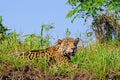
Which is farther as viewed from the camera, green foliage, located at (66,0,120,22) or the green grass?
green foliage, located at (66,0,120,22)

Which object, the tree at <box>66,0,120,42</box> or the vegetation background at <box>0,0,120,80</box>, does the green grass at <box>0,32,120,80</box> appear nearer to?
the vegetation background at <box>0,0,120,80</box>

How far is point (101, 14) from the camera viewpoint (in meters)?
15.0

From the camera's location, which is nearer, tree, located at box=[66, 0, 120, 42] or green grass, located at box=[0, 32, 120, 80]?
green grass, located at box=[0, 32, 120, 80]

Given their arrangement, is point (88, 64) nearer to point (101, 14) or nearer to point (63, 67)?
point (63, 67)

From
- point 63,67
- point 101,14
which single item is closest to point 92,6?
point 101,14

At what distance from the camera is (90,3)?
16.3 m

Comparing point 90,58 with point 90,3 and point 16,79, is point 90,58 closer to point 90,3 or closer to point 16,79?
point 16,79

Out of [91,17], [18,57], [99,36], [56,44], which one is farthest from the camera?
[91,17]

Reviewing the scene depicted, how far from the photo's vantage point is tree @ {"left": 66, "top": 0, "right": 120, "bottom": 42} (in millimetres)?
14625

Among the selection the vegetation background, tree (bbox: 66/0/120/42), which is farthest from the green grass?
tree (bbox: 66/0/120/42)

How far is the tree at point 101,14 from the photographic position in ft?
48.0

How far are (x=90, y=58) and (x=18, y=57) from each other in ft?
4.40

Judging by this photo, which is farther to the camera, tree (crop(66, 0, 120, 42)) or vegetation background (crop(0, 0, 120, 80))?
tree (crop(66, 0, 120, 42))

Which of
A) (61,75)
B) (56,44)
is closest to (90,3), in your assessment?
(56,44)
